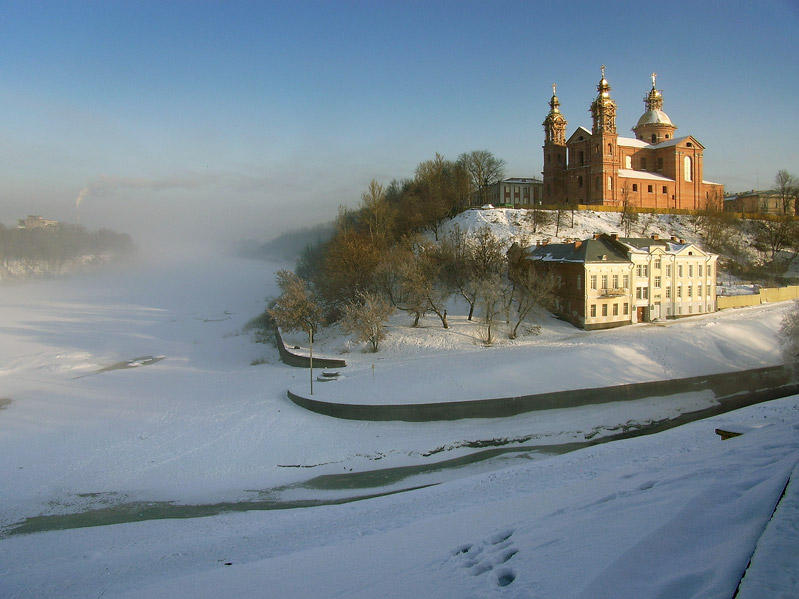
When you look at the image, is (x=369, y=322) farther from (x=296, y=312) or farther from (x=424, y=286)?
(x=296, y=312)

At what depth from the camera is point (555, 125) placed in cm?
5650

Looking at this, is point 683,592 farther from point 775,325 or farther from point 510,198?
point 510,198

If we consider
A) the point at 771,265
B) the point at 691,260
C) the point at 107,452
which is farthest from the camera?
the point at 771,265

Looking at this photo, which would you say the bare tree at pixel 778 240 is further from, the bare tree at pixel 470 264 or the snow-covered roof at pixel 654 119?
the bare tree at pixel 470 264

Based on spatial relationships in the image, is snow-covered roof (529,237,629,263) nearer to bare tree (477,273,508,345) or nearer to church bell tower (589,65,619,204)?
bare tree (477,273,508,345)

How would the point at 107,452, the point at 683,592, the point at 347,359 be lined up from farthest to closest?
the point at 347,359 < the point at 107,452 < the point at 683,592

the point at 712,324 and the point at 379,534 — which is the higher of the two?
the point at 712,324

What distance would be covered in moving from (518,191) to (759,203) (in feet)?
114

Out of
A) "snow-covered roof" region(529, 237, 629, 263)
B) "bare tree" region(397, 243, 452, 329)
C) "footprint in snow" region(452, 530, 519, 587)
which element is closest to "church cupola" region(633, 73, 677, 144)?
"snow-covered roof" region(529, 237, 629, 263)

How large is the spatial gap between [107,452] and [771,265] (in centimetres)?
5535

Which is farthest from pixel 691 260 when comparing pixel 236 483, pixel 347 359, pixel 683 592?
pixel 683 592

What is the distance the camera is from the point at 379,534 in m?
8.77

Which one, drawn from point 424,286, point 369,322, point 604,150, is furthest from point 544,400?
point 604,150

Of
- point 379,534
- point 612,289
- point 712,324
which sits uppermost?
point 612,289
